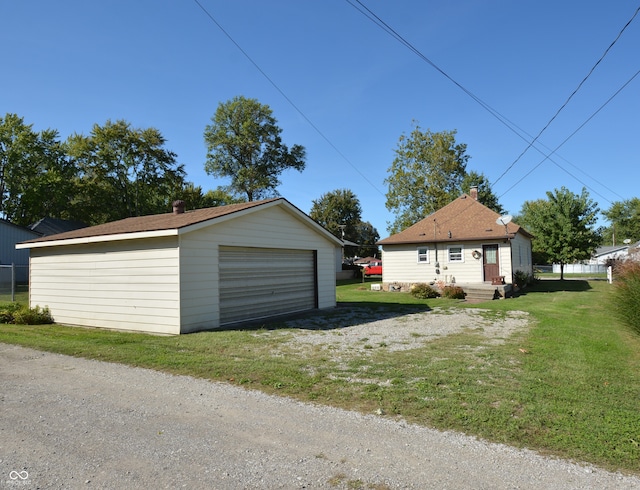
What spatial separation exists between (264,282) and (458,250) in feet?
43.1

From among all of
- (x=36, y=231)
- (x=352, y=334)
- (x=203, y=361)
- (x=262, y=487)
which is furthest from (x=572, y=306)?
(x=36, y=231)

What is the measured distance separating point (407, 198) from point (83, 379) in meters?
35.6

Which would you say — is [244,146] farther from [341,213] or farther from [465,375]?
[465,375]

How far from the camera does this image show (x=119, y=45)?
11016mm

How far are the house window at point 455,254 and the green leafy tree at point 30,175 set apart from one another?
35.7 meters

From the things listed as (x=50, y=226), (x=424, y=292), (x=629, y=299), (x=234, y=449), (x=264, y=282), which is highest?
(x=50, y=226)

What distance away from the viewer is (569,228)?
89.0 feet

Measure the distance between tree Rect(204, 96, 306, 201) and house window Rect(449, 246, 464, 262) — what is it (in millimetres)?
21999

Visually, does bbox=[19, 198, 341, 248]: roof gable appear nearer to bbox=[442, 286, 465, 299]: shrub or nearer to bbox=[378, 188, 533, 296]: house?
bbox=[442, 286, 465, 299]: shrub

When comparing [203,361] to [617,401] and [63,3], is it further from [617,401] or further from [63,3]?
[63,3]

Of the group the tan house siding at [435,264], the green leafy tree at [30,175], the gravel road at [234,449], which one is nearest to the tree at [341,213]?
the green leafy tree at [30,175]

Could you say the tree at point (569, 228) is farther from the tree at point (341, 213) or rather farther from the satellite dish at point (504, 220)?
the tree at point (341, 213)

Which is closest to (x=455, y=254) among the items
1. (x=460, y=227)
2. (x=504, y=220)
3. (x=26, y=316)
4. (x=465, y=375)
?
(x=460, y=227)

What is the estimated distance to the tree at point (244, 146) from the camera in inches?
1560
